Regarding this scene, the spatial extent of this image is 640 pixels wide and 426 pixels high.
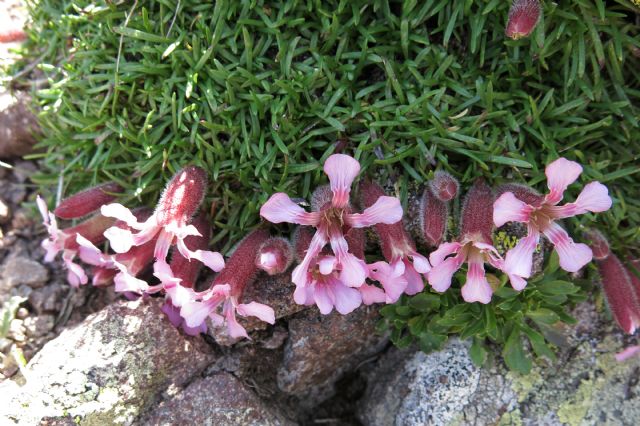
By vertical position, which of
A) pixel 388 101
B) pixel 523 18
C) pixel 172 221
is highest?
pixel 523 18

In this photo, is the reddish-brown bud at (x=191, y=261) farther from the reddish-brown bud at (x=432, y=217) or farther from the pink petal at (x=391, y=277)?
the reddish-brown bud at (x=432, y=217)

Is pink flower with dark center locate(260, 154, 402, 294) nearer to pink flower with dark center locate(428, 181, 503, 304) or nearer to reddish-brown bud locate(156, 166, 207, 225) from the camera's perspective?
pink flower with dark center locate(428, 181, 503, 304)

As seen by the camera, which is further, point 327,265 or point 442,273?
point 442,273

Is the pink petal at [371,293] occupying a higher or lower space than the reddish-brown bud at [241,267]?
lower

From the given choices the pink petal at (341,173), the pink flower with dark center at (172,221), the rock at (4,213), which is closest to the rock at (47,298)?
the rock at (4,213)

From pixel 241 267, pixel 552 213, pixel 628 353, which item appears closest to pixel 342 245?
pixel 241 267

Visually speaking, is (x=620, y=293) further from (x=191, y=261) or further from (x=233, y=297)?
(x=191, y=261)

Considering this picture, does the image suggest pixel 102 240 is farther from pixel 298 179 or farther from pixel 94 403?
pixel 298 179
